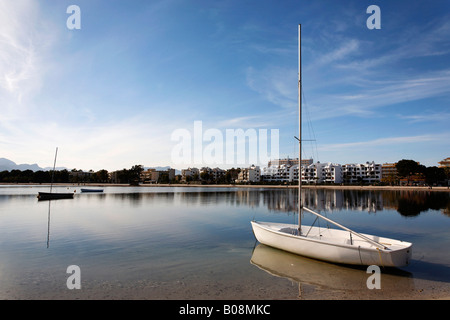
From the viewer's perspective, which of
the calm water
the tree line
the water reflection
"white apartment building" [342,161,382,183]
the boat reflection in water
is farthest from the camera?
"white apartment building" [342,161,382,183]

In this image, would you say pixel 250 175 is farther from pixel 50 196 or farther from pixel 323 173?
pixel 50 196

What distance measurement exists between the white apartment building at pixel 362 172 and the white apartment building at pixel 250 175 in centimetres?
5394

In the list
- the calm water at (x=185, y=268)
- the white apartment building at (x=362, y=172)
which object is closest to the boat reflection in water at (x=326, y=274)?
the calm water at (x=185, y=268)

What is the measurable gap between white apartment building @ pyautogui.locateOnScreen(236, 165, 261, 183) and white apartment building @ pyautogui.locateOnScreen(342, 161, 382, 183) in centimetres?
5394

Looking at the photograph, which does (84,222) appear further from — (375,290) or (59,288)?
(375,290)

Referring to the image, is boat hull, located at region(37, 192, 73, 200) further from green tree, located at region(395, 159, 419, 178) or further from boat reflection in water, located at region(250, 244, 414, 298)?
green tree, located at region(395, 159, 419, 178)

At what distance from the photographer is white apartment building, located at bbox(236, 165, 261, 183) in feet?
598

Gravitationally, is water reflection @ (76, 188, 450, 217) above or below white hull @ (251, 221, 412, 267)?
below

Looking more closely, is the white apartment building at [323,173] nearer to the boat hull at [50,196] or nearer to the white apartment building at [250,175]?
the white apartment building at [250,175]

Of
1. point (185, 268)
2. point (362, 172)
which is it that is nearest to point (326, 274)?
point (185, 268)

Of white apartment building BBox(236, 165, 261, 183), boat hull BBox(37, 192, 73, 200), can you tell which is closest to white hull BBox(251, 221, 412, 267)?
boat hull BBox(37, 192, 73, 200)

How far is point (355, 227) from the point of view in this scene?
24250 millimetres
